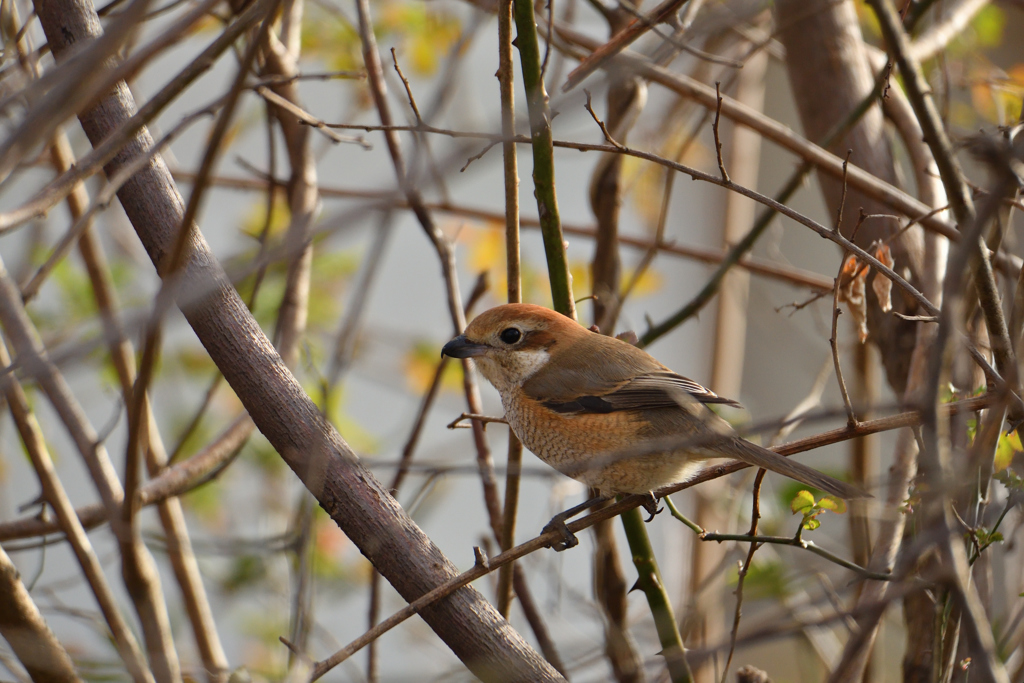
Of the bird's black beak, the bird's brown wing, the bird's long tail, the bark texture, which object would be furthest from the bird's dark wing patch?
the bark texture

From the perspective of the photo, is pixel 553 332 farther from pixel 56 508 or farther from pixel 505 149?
pixel 56 508

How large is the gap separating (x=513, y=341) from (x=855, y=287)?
41.5 inches

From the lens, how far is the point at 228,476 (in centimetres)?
455

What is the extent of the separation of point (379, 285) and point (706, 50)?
3.18 m

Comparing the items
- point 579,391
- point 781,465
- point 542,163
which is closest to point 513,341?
point 579,391

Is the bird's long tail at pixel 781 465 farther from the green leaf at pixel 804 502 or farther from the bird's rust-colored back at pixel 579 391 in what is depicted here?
the bird's rust-colored back at pixel 579 391

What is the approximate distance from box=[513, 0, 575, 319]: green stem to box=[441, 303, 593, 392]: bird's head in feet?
1.17

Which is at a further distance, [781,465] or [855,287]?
[855,287]

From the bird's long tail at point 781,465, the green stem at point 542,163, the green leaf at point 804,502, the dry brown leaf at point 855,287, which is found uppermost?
the green stem at point 542,163

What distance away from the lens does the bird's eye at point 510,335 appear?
273 cm

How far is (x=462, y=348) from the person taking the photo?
2.71 m

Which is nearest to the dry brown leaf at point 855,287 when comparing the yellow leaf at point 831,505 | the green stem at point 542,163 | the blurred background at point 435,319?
the blurred background at point 435,319

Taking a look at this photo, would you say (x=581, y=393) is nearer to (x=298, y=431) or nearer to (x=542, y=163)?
(x=542, y=163)

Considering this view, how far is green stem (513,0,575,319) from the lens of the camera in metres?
1.96
